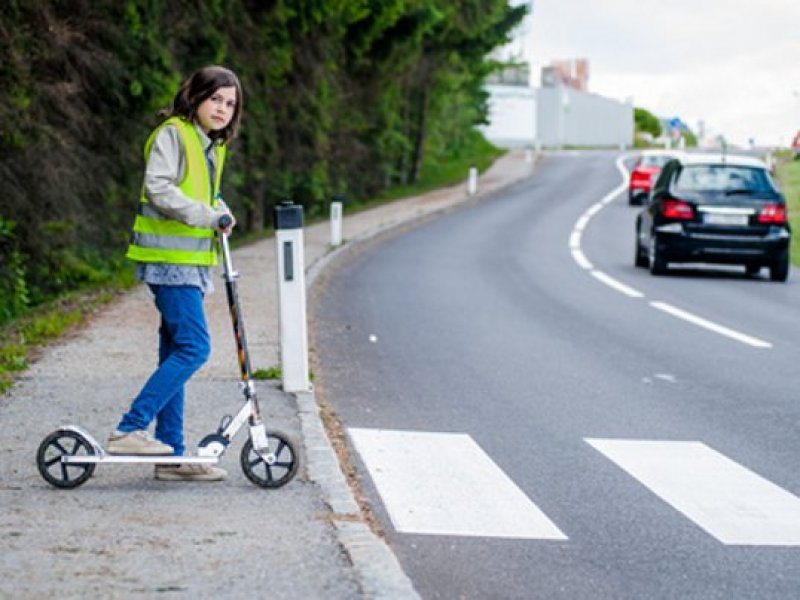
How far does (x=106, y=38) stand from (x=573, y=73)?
159129 mm

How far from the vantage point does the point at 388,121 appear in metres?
44.7

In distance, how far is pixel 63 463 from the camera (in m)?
6.78

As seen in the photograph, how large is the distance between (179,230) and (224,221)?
0.27 meters

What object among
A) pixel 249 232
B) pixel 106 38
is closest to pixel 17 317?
pixel 106 38

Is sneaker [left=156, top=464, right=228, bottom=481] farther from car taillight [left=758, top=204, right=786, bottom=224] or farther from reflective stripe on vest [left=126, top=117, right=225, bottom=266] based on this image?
car taillight [left=758, top=204, right=786, bottom=224]

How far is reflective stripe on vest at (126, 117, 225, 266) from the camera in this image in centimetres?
693

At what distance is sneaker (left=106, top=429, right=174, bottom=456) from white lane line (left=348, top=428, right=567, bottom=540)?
100 centimetres

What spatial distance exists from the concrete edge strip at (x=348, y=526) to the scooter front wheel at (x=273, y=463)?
162 mm

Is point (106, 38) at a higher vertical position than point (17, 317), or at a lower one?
higher

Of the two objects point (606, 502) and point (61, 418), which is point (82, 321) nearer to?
point (61, 418)

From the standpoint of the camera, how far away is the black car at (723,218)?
22.7 metres

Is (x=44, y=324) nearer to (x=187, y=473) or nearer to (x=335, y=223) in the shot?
(x=187, y=473)

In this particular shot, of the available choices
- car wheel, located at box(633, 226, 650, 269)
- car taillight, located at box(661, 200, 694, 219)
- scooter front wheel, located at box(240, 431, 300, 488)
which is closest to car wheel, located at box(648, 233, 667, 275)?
car taillight, located at box(661, 200, 694, 219)

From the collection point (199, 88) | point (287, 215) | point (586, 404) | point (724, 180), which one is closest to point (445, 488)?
point (199, 88)
